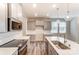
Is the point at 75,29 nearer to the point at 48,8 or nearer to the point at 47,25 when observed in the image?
the point at 48,8

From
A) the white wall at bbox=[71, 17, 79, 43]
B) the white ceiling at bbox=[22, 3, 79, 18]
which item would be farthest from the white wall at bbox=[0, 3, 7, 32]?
the white wall at bbox=[71, 17, 79, 43]

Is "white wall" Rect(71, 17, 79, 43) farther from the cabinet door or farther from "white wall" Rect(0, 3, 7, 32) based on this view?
"white wall" Rect(0, 3, 7, 32)

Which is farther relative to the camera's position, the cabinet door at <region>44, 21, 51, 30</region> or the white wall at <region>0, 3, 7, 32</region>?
the cabinet door at <region>44, 21, 51, 30</region>

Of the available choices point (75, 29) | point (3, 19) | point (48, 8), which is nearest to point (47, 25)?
point (75, 29)

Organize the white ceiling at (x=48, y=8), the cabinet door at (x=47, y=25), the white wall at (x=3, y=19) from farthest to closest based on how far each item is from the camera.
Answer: the cabinet door at (x=47, y=25)
the white ceiling at (x=48, y=8)
the white wall at (x=3, y=19)

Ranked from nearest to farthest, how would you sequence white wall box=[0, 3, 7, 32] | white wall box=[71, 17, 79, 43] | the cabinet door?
white wall box=[0, 3, 7, 32] → white wall box=[71, 17, 79, 43] → the cabinet door

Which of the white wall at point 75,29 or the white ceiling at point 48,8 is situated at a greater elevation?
the white ceiling at point 48,8

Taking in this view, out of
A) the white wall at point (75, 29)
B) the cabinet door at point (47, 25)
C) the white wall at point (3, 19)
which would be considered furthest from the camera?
the cabinet door at point (47, 25)

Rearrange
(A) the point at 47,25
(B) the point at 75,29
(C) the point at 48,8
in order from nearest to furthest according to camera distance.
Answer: (C) the point at 48,8 → (B) the point at 75,29 → (A) the point at 47,25

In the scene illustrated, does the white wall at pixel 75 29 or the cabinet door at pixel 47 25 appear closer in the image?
the white wall at pixel 75 29

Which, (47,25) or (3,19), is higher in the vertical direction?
(47,25)

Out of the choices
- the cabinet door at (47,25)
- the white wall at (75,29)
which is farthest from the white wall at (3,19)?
the cabinet door at (47,25)

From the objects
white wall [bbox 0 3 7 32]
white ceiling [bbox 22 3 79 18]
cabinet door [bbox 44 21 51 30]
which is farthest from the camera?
cabinet door [bbox 44 21 51 30]

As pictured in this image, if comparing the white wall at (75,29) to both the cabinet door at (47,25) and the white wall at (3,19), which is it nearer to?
the cabinet door at (47,25)
